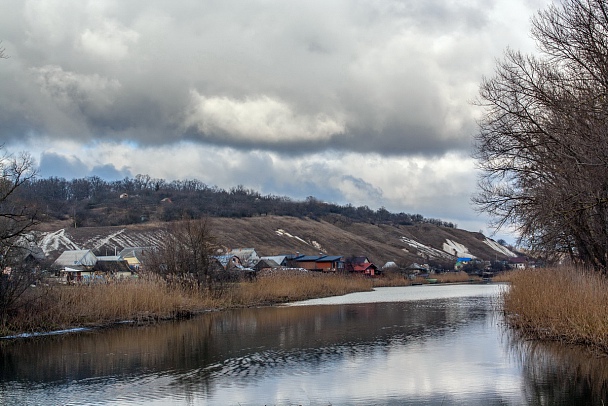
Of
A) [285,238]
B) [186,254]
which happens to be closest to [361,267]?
[285,238]

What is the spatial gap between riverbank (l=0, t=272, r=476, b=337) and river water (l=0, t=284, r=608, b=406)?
3.95 ft

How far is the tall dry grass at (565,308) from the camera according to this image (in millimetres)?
17797

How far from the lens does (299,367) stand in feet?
57.4

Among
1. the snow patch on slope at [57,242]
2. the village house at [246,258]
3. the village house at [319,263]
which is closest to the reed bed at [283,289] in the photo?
the village house at [246,258]

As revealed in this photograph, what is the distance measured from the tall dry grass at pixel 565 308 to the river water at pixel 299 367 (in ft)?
2.48

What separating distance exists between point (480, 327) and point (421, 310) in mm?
11370

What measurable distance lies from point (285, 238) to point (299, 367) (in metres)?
138

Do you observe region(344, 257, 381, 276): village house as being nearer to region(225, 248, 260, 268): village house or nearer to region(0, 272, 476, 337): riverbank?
region(225, 248, 260, 268): village house

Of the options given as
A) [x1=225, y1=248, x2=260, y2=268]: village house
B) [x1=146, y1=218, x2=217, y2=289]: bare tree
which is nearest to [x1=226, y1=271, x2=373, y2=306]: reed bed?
[x1=146, y1=218, x2=217, y2=289]: bare tree

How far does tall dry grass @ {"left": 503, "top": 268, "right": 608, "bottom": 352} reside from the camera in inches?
701

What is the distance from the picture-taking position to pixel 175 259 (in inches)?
1559

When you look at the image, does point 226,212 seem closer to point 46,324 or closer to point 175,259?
point 175,259

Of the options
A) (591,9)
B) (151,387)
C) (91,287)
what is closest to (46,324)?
(91,287)

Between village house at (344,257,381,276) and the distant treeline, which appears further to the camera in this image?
the distant treeline
